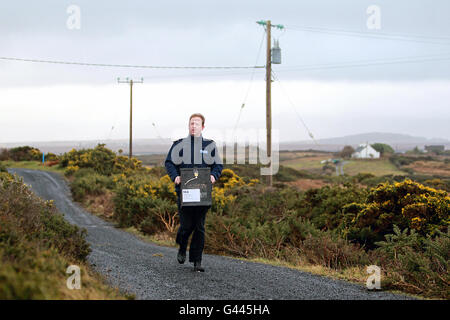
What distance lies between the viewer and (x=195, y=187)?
7.22 metres

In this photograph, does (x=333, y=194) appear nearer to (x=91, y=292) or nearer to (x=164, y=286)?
(x=164, y=286)

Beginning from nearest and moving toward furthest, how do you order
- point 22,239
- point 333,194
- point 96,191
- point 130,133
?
point 22,239 → point 333,194 → point 96,191 → point 130,133

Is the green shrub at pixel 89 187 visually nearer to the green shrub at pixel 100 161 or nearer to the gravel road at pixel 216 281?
the green shrub at pixel 100 161

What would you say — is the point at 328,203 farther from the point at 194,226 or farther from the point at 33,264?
the point at 33,264

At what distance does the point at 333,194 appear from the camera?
617 inches

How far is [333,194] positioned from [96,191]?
616 inches

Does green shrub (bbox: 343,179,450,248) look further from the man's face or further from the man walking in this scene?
the man's face

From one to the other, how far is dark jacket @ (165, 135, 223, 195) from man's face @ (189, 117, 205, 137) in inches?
2.8

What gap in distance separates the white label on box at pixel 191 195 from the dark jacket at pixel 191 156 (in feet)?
1.02

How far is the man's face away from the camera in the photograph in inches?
294

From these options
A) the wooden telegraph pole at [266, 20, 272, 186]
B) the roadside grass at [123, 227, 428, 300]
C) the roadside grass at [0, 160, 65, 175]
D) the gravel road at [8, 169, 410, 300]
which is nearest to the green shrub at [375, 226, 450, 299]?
the roadside grass at [123, 227, 428, 300]

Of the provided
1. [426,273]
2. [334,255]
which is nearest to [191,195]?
[426,273]

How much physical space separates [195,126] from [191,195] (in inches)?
41.1

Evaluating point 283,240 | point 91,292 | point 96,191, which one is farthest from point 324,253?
point 96,191
